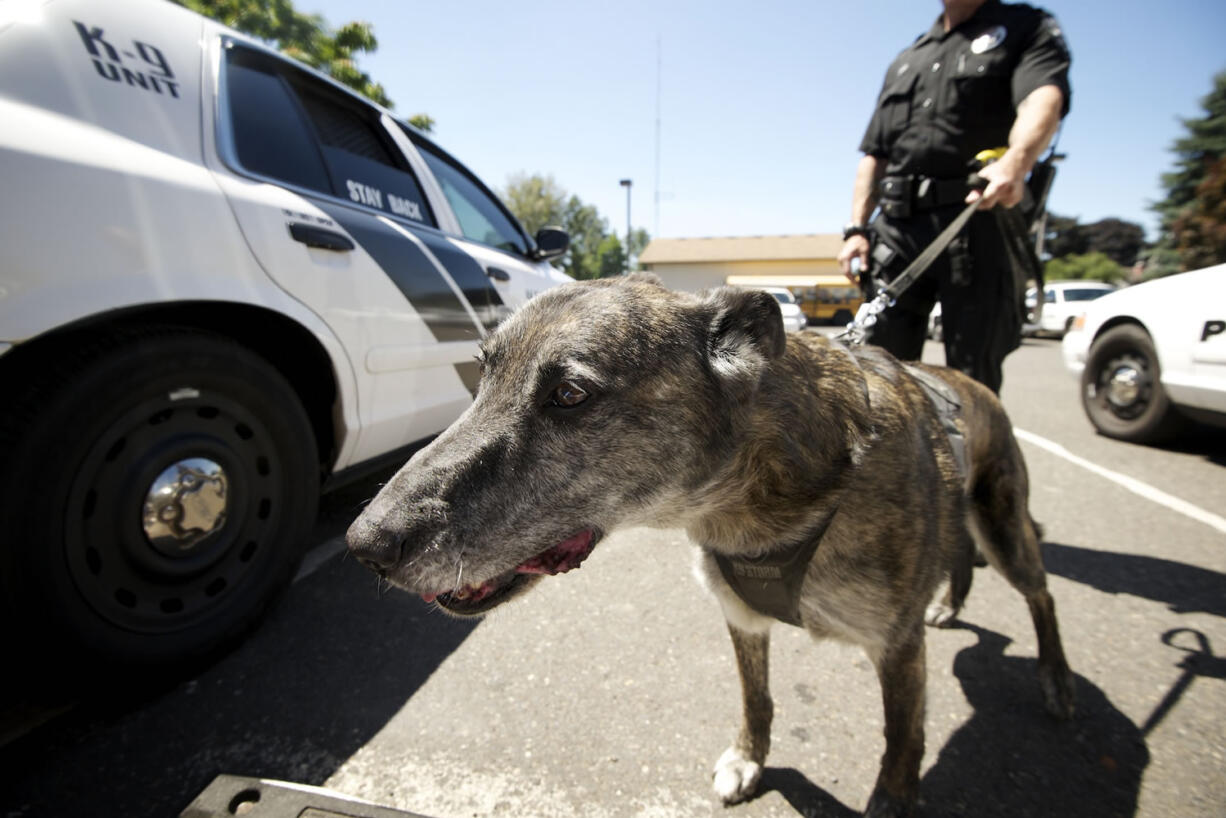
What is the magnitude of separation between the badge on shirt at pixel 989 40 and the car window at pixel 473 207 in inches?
115

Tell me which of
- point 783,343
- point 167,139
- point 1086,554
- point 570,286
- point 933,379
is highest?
point 167,139

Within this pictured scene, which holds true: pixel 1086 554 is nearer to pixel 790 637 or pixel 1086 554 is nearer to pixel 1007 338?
pixel 1007 338

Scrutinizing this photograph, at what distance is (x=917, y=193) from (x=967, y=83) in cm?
50

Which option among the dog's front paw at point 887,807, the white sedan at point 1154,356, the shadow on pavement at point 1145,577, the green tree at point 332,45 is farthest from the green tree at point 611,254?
the dog's front paw at point 887,807

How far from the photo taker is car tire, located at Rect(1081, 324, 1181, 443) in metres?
5.15

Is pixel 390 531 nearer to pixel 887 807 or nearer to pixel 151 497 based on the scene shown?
pixel 151 497

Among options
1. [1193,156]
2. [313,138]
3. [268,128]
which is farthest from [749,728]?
[1193,156]

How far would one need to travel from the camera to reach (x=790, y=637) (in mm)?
2453

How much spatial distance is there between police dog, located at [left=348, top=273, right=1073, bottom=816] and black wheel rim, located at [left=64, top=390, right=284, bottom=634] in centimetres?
105

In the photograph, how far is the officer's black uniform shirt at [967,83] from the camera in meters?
2.43

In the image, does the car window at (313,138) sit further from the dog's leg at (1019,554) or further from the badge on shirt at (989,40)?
the dog's leg at (1019,554)

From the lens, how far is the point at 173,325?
1.87 metres

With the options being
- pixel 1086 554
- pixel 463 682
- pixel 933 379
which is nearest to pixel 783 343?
pixel 933 379

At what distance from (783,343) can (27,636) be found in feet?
7.38
